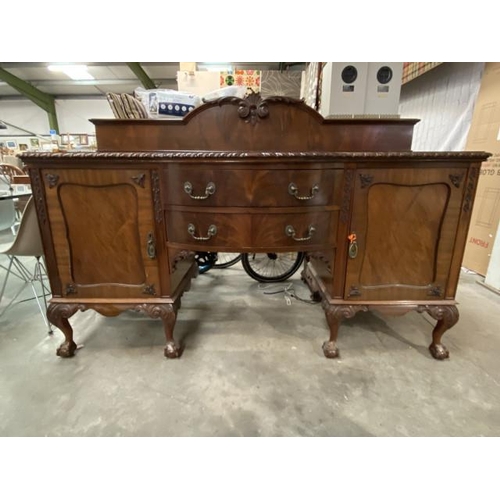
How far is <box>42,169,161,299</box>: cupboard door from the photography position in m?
1.15

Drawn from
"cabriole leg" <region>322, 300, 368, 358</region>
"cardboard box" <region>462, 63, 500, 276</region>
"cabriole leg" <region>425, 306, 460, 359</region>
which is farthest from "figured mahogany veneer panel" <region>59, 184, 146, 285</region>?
"cardboard box" <region>462, 63, 500, 276</region>

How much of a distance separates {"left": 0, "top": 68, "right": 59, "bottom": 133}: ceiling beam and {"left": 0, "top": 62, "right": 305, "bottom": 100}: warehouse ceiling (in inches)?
0.8

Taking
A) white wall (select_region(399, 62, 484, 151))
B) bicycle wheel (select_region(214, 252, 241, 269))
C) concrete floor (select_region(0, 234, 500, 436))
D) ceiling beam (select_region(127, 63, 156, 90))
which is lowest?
concrete floor (select_region(0, 234, 500, 436))

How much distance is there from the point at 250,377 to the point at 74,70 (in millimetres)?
7598

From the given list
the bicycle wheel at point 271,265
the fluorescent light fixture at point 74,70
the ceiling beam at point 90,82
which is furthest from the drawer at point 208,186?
the ceiling beam at point 90,82

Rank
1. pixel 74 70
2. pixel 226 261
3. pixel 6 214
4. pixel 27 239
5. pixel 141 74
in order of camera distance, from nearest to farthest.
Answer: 1. pixel 27 239
2. pixel 6 214
3. pixel 226 261
4. pixel 141 74
5. pixel 74 70

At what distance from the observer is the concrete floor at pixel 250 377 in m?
1.05

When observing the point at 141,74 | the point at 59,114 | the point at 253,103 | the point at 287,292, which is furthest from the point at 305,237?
the point at 59,114

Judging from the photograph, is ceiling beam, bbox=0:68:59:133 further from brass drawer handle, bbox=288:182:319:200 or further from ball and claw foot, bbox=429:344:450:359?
ball and claw foot, bbox=429:344:450:359

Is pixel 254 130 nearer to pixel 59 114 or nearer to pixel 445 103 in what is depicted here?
pixel 445 103

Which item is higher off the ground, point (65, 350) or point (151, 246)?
point (151, 246)

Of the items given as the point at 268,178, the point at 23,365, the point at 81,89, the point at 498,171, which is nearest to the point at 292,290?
the point at 268,178

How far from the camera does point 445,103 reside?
2.80 meters

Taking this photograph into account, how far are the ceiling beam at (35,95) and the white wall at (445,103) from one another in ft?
27.6
